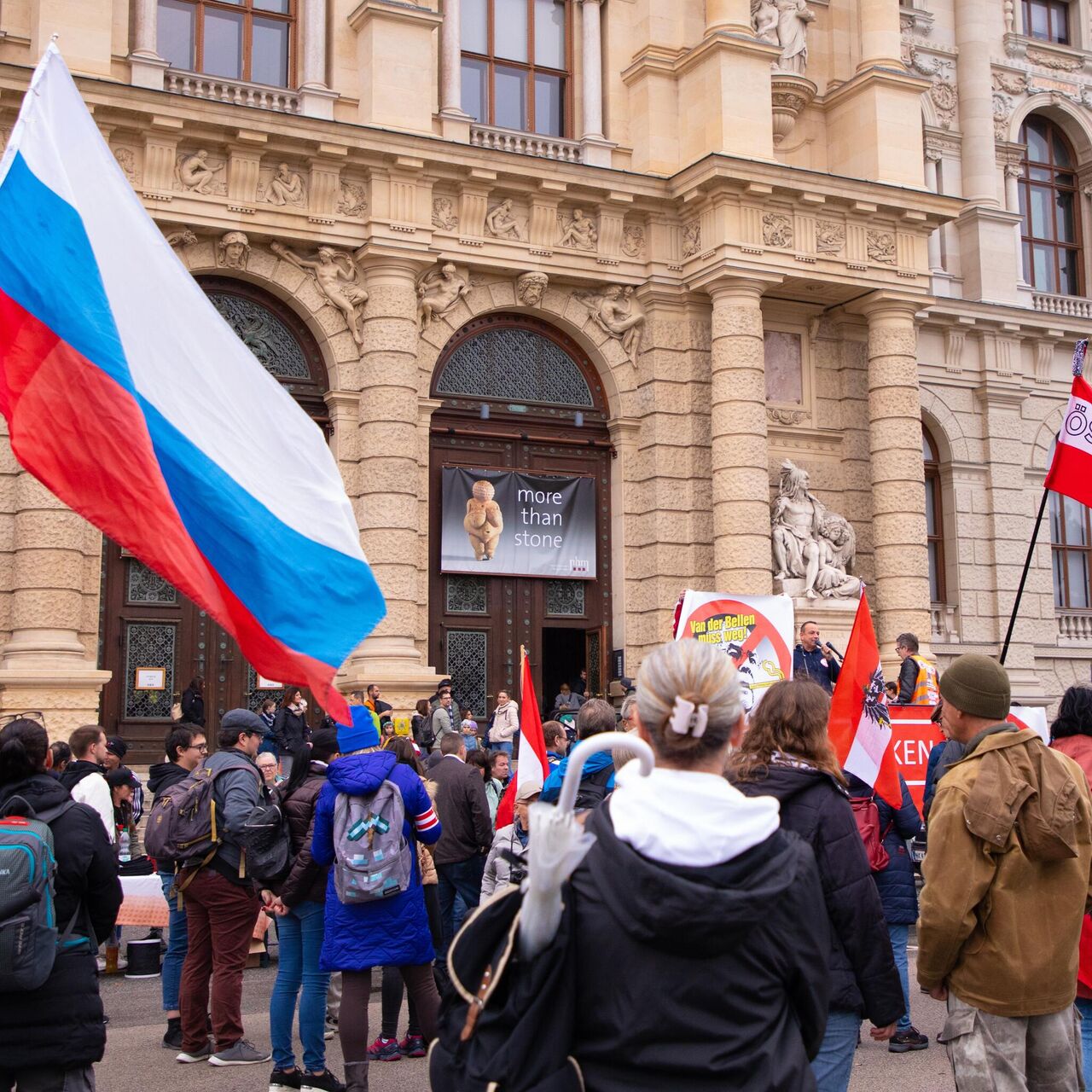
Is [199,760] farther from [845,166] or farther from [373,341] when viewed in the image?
[845,166]

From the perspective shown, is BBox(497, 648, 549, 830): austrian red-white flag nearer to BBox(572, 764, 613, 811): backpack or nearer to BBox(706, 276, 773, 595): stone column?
BBox(572, 764, 613, 811): backpack

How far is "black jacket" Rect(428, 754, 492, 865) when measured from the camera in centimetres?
927

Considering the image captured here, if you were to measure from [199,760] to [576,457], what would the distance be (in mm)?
12890

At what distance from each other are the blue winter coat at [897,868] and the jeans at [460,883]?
110 inches

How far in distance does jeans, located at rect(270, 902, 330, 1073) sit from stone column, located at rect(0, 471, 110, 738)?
973 cm

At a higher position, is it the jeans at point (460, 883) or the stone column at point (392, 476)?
the stone column at point (392, 476)

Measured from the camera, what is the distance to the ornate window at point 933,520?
82.1 feet

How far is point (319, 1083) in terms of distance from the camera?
23.1ft

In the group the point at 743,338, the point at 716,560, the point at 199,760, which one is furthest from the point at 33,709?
the point at 743,338

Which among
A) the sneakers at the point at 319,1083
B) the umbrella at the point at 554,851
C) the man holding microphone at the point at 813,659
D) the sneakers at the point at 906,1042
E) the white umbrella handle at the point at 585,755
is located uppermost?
the man holding microphone at the point at 813,659

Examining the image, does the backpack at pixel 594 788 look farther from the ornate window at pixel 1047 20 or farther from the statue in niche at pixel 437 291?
the ornate window at pixel 1047 20

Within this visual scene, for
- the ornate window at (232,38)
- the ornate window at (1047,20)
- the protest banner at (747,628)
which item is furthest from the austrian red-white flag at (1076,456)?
the ornate window at (1047,20)

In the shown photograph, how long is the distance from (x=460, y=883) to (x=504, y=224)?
12876 millimetres

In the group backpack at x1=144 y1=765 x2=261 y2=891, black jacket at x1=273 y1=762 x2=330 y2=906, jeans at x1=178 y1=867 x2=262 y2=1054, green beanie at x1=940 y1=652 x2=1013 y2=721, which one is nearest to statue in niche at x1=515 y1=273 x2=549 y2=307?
black jacket at x1=273 y1=762 x2=330 y2=906
